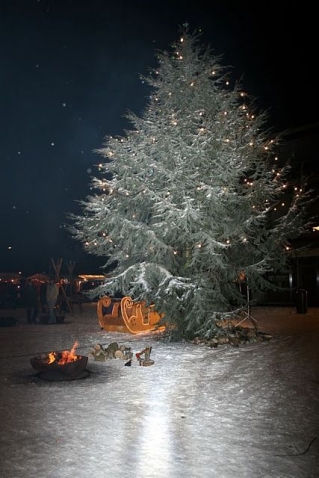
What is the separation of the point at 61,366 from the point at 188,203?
5.68 m

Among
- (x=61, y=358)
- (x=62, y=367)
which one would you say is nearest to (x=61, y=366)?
(x=62, y=367)

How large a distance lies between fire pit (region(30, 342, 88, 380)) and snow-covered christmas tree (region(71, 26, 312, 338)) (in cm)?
414

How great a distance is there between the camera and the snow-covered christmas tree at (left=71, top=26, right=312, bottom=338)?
12.8 m

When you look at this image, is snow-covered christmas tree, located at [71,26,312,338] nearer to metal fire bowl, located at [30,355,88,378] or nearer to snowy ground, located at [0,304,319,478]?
snowy ground, located at [0,304,319,478]

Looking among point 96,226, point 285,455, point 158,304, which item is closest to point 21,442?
point 285,455

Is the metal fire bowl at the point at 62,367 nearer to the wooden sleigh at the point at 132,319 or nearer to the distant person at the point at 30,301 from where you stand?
the wooden sleigh at the point at 132,319

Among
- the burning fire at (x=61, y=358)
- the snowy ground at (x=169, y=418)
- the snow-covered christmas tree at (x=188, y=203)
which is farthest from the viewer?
the snow-covered christmas tree at (x=188, y=203)

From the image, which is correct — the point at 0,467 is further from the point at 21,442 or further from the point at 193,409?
the point at 193,409

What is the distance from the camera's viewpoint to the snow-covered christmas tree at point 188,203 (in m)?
12.8

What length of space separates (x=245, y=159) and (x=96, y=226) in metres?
5.18

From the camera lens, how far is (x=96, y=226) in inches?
563

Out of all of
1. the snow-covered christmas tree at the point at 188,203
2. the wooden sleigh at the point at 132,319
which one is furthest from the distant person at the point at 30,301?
the snow-covered christmas tree at the point at 188,203

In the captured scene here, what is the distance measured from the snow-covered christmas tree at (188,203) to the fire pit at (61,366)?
4139 millimetres

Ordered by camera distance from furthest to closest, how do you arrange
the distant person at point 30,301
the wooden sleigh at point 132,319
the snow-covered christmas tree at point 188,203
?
the distant person at point 30,301, the wooden sleigh at point 132,319, the snow-covered christmas tree at point 188,203
